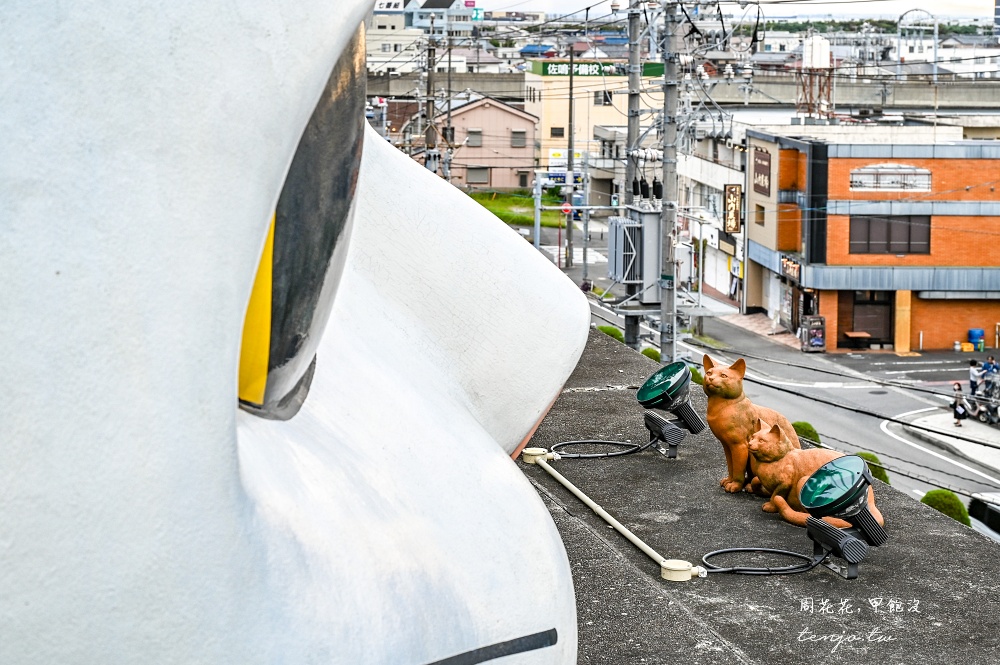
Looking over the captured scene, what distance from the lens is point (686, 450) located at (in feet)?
56.9

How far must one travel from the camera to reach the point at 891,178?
48.1 meters

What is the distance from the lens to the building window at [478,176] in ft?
261

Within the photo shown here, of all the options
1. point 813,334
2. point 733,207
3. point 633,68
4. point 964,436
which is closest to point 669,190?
point 633,68

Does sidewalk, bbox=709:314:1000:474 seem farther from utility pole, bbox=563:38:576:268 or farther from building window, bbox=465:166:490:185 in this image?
building window, bbox=465:166:490:185

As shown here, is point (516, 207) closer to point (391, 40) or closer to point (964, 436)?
point (391, 40)

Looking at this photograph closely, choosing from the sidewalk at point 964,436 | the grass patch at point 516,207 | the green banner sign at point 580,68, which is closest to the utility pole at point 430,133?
the sidewalk at point 964,436

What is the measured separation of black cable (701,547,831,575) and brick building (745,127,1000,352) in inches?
1412

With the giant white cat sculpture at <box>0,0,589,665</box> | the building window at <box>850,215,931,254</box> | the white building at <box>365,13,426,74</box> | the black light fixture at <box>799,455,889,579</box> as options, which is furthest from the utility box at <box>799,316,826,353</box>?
the white building at <box>365,13,426,74</box>

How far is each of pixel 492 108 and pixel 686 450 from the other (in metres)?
60.2

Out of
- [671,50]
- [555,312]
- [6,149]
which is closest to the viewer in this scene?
[6,149]

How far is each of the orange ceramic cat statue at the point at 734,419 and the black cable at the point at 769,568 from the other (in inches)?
74.1

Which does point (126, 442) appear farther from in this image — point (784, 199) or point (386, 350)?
point (784, 199)

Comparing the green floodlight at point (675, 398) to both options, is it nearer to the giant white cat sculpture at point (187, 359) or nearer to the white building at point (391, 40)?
the giant white cat sculpture at point (187, 359)

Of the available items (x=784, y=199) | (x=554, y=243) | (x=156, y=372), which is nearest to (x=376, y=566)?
(x=156, y=372)
